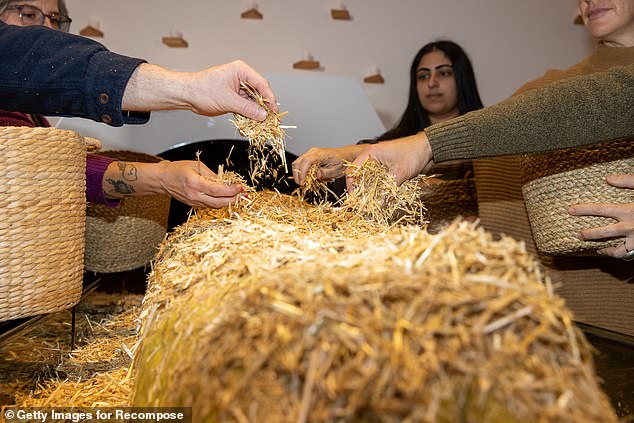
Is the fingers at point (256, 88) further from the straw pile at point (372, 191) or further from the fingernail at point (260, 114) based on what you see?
the straw pile at point (372, 191)

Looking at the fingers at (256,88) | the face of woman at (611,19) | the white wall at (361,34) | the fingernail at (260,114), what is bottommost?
the fingernail at (260,114)

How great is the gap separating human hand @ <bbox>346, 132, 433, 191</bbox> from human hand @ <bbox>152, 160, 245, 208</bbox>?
469 millimetres

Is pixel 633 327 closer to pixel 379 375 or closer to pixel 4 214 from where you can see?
pixel 379 375

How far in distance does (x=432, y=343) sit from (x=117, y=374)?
1.23 m

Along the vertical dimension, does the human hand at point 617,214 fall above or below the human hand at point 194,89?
below

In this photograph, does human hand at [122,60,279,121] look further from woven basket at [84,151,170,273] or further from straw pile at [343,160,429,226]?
woven basket at [84,151,170,273]

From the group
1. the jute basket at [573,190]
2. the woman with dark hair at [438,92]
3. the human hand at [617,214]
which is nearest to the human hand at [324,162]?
the jute basket at [573,190]

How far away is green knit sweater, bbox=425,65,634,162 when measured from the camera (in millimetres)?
1461

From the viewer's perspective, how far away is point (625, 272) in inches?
82.4

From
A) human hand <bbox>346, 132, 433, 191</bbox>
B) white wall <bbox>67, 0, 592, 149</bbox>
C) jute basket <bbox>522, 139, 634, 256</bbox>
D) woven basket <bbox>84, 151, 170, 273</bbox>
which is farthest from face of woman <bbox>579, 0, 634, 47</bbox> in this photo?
white wall <bbox>67, 0, 592, 149</bbox>

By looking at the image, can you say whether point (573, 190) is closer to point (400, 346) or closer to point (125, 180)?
point (400, 346)

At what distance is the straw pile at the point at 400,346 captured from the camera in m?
0.63

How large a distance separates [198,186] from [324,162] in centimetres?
48

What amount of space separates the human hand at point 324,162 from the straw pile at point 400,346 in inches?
45.1
